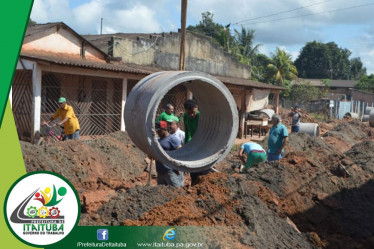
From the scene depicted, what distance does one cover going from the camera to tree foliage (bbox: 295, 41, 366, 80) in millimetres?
73188

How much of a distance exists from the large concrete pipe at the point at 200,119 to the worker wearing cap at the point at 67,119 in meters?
3.88

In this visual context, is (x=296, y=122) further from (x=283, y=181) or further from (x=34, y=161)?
(x=34, y=161)

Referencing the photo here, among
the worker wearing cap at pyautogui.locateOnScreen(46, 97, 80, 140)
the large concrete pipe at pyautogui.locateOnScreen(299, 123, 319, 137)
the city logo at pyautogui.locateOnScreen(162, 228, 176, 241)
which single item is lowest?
the city logo at pyautogui.locateOnScreen(162, 228, 176, 241)

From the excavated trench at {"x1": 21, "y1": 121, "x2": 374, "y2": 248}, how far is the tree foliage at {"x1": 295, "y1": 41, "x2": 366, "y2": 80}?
6627 centimetres

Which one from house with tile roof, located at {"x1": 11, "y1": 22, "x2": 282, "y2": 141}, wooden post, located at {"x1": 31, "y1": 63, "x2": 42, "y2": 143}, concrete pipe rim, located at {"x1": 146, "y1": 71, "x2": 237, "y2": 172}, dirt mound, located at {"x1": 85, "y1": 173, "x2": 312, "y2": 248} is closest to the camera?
dirt mound, located at {"x1": 85, "y1": 173, "x2": 312, "y2": 248}

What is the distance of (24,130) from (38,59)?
7.67 feet

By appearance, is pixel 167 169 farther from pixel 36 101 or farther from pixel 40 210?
pixel 36 101

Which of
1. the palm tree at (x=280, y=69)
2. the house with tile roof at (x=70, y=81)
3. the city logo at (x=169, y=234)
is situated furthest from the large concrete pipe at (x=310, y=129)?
the palm tree at (x=280, y=69)

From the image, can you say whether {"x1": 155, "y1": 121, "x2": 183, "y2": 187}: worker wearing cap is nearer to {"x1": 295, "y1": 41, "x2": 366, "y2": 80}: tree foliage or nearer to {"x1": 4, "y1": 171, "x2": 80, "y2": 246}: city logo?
{"x1": 4, "y1": 171, "x2": 80, "y2": 246}: city logo

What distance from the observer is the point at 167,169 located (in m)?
6.82

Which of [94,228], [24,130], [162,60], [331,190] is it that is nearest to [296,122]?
[162,60]

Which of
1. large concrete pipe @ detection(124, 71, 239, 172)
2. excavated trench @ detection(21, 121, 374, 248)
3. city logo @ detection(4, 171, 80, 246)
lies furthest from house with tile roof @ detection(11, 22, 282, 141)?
city logo @ detection(4, 171, 80, 246)

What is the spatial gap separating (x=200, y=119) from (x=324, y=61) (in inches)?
2781

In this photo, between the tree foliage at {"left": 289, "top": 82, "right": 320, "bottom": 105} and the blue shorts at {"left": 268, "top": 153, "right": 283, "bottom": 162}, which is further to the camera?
the tree foliage at {"left": 289, "top": 82, "right": 320, "bottom": 105}
